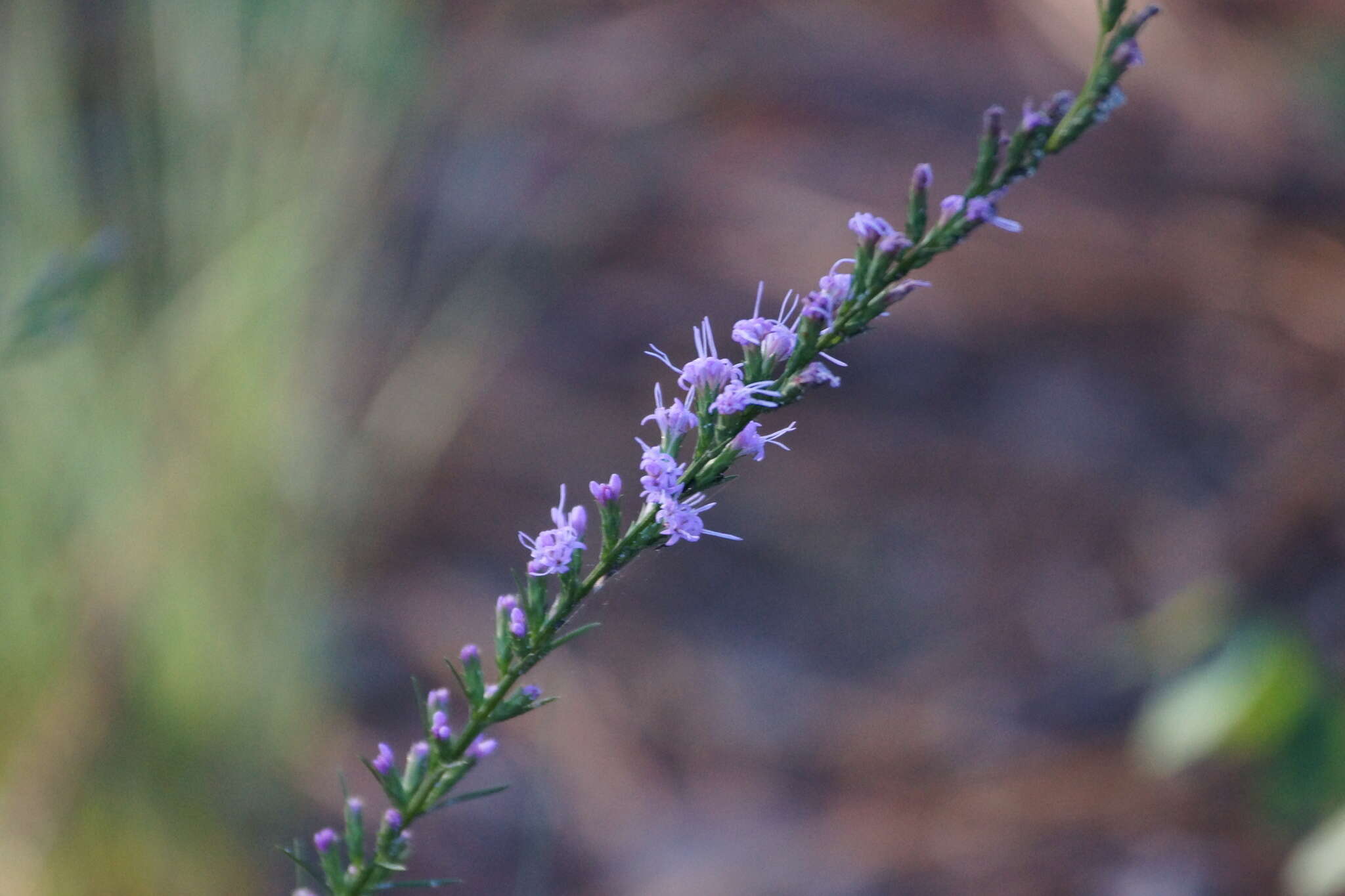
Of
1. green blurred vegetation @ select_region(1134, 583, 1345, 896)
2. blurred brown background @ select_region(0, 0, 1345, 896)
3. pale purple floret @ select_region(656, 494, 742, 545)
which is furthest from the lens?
blurred brown background @ select_region(0, 0, 1345, 896)

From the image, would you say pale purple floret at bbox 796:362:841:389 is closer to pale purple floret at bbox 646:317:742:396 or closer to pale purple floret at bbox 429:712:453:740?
pale purple floret at bbox 646:317:742:396

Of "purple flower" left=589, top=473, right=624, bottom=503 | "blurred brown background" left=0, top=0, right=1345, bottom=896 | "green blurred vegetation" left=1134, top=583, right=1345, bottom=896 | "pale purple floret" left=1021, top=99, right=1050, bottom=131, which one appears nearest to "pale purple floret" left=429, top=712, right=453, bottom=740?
"purple flower" left=589, top=473, right=624, bottom=503

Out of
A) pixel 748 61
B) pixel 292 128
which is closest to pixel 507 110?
pixel 748 61

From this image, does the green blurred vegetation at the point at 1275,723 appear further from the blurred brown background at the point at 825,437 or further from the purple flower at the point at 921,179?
the purple flower at the point at 921,179

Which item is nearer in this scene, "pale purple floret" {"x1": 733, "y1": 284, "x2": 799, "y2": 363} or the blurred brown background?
"pale purple floret" {"x1": 733, "y1": 284, "x2": 799, "y2": 363}

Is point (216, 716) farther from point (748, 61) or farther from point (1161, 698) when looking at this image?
point (748, 61)

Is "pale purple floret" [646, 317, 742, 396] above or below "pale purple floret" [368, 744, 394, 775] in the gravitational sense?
above
